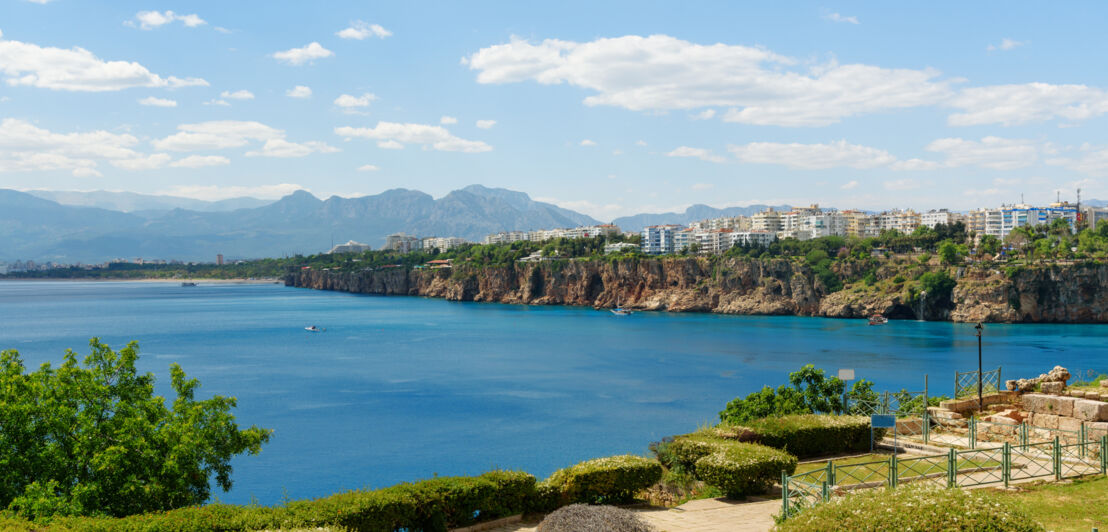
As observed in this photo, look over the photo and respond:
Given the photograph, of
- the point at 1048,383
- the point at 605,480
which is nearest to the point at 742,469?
the point at 605,480

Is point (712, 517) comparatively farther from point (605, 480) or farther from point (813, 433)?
point (813, 433)

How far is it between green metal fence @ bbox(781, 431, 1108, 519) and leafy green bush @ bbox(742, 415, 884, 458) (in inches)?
56.7

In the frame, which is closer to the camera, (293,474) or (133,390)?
(133,390)

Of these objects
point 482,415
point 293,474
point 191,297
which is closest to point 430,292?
point 191,297

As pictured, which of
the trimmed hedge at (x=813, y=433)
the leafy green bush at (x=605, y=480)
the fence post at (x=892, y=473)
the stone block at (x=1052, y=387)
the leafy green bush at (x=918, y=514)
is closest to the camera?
the leafy green bush at (x=918, y=514)

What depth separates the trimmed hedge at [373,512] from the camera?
8.24 metres

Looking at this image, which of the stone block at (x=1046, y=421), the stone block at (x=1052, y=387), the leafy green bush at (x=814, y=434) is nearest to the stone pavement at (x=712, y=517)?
the leafy green bush at (x=814, y=434)

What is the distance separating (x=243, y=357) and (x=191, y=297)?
Answer: 9128cm

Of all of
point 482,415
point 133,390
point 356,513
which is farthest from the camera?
point 482,415

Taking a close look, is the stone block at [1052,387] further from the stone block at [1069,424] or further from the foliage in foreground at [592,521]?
the foliage in foreground at [592,521]

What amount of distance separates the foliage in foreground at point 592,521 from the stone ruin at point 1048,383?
15.1 metres

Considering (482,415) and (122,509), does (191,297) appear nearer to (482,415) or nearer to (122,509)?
(482,415)

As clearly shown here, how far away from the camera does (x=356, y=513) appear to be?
922cm

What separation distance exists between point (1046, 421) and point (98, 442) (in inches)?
791
